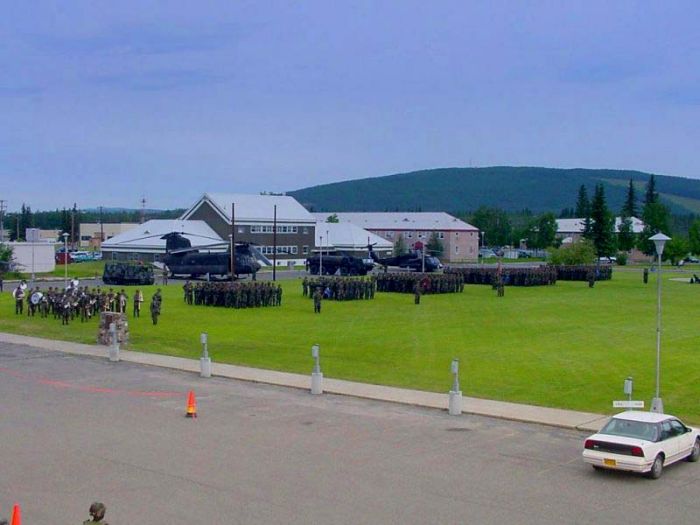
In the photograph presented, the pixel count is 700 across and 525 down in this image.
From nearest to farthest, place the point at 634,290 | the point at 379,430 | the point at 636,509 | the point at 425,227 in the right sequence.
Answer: the point at 636,509 < the point at 379,430 < the point at 634,290 < the point at 425,227

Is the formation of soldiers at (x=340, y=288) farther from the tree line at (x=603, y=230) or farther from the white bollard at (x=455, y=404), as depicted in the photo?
the tree line at (x=603, y=230)

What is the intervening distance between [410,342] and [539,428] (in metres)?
13.4

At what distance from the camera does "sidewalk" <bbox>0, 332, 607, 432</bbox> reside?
19.2m

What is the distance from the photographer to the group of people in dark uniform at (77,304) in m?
37.4

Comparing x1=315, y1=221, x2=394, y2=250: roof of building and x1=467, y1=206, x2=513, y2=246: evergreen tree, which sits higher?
x1=467, y1=206, x2=513, y2=246: evergreen tree

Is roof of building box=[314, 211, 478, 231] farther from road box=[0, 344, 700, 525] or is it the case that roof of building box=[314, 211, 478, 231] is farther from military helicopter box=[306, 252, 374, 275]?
road box=[0, 344, 700, 525]

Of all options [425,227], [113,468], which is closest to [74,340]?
[113,468]

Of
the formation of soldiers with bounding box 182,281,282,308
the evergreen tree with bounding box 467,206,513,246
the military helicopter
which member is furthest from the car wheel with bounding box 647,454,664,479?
the evergreen tree with bounding box 467,206,513,246

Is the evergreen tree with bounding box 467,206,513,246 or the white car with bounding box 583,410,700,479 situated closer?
the white car with bounding box 583,410,700,479

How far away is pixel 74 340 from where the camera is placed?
1300 inches

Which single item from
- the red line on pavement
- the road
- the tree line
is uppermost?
the tree line

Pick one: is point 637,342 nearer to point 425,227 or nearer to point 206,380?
point 206,380

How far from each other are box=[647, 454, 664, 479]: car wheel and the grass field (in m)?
5.64

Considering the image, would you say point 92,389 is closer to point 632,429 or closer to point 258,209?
point 632,429
